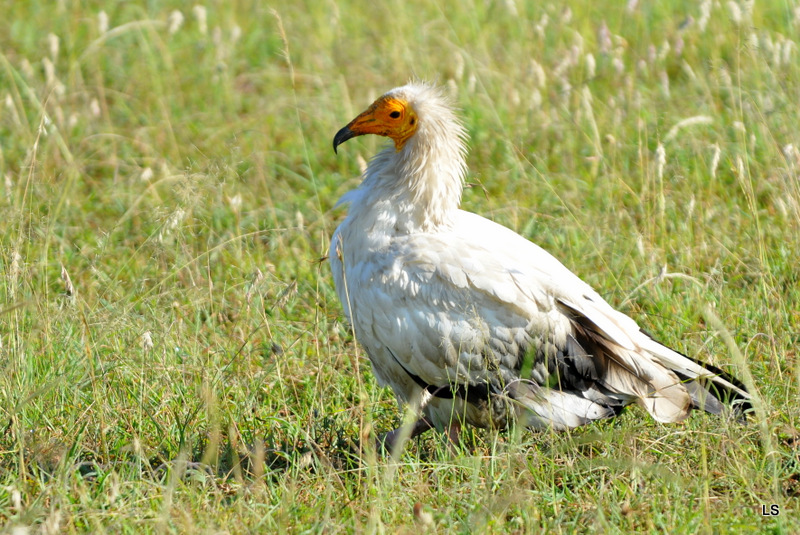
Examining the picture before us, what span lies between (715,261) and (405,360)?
1897 mm

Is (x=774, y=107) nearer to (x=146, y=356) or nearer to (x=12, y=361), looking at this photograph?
(x=146, y=356)

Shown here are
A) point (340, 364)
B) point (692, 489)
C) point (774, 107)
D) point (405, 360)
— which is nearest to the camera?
point (692, 489)

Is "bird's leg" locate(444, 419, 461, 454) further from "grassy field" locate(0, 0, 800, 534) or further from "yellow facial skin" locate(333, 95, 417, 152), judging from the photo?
"yellow facial skin" locate(333, 95, 417, 152)

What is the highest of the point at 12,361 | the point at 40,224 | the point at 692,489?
the point at 40,224

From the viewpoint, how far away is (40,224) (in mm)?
3428

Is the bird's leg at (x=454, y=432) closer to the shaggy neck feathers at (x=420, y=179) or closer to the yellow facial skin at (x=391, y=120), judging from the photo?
the shaggy neck feathers at (x=420, y=179)

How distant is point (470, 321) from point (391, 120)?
2.92 feet

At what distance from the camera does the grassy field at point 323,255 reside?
125 inches

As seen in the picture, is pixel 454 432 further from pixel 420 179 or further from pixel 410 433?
pixel 420 179

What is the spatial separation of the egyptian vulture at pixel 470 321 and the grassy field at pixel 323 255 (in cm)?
15

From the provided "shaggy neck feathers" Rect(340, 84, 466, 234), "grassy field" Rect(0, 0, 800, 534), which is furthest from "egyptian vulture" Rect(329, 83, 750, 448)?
"grassy field" Rect(0, 0, 800, 534)

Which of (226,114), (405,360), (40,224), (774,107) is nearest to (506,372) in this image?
(405,360)

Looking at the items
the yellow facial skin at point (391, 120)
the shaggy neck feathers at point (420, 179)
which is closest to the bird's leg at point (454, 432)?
the shaggy neck feathers at point (420, 179)

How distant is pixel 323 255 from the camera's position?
15.7ft
